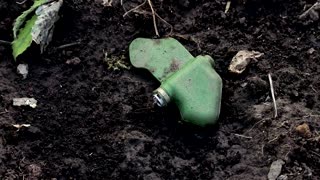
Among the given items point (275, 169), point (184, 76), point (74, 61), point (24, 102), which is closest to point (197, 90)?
point (184, 76)

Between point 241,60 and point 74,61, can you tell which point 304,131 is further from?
point 74,61

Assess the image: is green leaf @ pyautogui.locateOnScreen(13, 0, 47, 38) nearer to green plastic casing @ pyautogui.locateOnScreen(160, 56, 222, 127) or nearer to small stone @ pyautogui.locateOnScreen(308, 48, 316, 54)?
green plastic casing @ pyautogui.locateOnScreen(160, 56, 222, 127)

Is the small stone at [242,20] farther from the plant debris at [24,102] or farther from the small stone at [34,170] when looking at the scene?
the small stone at [34,170]

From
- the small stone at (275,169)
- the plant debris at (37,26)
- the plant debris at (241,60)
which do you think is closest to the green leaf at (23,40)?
the plant debris at (37,26)

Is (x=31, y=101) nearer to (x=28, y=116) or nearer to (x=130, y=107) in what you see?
(x=28, y=116)

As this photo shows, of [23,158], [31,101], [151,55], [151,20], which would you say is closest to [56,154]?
[23,158]

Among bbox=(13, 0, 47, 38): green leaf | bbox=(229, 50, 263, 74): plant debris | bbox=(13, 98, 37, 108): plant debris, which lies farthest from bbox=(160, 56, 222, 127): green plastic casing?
bbox=(13, 0, 47, 38): green leaf
